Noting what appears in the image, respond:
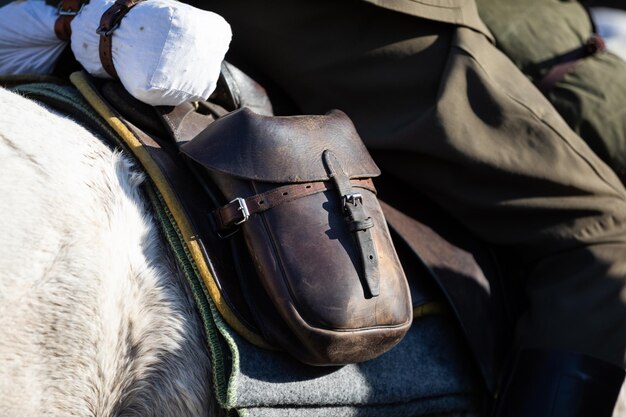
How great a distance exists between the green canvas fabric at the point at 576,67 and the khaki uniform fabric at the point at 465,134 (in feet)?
0.60

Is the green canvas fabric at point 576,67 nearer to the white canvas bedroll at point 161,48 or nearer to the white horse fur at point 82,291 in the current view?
the white canvas bedroll at point 161,48

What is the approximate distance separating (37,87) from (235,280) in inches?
20.8

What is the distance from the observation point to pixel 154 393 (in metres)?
1.18

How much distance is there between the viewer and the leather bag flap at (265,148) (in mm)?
1255

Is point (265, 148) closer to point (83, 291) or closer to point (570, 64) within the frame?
point (83, 291)

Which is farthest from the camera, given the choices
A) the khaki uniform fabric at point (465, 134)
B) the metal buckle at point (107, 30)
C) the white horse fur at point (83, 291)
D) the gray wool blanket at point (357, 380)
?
the khaki uniform fabric at point (465, 134)

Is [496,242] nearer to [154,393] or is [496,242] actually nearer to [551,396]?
[551,396]

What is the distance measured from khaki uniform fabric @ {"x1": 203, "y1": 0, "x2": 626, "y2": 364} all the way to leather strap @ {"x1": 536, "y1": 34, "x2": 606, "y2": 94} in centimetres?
25

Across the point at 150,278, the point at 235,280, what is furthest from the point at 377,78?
the point at 150,278

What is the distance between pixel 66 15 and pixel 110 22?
0.55 ft

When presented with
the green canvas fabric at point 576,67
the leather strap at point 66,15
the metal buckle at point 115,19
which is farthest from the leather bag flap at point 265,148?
the green canvas fabric at point 576,67

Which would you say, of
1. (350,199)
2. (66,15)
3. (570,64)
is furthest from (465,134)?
(66,15)

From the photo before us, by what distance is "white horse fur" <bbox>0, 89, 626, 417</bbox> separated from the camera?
1.04 meters

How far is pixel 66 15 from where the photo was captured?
56.2 inches
